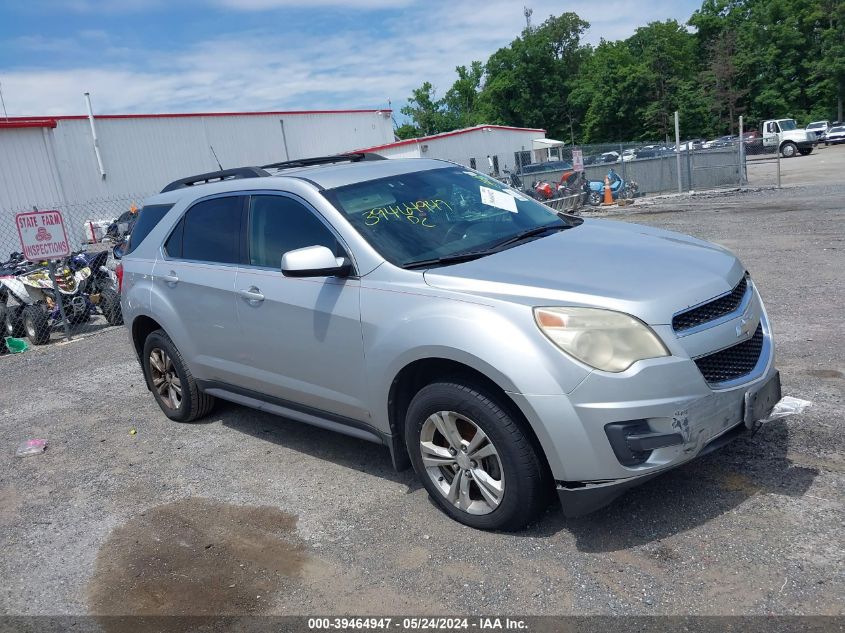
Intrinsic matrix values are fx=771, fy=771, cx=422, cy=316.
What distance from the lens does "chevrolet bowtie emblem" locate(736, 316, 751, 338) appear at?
11.9 feet

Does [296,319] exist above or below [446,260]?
below

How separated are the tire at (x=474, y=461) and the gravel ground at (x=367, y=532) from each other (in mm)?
164

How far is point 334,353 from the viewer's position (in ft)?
14.1

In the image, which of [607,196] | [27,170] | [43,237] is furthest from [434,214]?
[27,170]

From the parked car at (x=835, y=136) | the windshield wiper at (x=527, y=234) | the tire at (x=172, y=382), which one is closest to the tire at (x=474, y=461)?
the windshield wiper at (x=527, y=234)

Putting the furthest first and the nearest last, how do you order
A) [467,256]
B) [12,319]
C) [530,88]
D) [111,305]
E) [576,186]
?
[530,88] → [576,186] → [111,305] → [12,319] → [467,256]

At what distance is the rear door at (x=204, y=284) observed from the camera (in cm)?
511

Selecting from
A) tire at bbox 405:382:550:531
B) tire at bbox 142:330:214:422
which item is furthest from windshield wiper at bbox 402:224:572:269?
tire at bbox 142:330:214:422

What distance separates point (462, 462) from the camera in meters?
3.80

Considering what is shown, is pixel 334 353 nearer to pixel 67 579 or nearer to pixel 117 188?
pixel 67 579

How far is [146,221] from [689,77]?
243 ft

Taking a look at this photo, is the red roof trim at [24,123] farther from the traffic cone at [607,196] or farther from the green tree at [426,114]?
the green tree at [426,114]

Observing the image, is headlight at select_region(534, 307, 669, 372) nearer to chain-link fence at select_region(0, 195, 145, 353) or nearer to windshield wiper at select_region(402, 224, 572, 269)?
windshield wiper at select_region(402, 224, 572, 269)

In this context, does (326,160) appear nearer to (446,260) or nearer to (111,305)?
(446,260)
